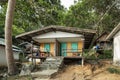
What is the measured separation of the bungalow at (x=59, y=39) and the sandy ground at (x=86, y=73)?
3.53 metres

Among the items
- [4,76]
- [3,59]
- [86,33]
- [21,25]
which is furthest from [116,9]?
[4,76]

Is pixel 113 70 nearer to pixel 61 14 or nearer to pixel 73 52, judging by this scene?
pixel 73 52

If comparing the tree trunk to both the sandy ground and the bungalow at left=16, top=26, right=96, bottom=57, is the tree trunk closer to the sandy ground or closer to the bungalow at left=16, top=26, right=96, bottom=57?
the sandy ground

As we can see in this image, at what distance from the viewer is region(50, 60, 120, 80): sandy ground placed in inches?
713

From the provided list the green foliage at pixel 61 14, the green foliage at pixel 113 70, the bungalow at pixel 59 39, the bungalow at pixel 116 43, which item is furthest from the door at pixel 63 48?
the green foliage at pixel 113 70

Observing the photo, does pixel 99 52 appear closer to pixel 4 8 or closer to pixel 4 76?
pixel 4 8

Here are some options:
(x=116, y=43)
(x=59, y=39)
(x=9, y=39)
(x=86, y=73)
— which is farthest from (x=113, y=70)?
(x=9, y=39)

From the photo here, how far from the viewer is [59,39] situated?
26.0 metres

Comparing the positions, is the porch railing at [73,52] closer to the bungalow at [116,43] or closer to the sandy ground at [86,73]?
the sandy ground at [86,73]

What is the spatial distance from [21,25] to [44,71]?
900 centimetres

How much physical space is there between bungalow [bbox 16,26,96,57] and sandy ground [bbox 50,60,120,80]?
3.53m

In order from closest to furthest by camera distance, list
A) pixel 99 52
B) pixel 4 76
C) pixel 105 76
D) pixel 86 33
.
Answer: pixel 105 76
pixel 4 76
pixel 86 33
pixel 99 52

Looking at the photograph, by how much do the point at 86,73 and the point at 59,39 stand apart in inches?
285

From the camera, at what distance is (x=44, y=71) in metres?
20.2
